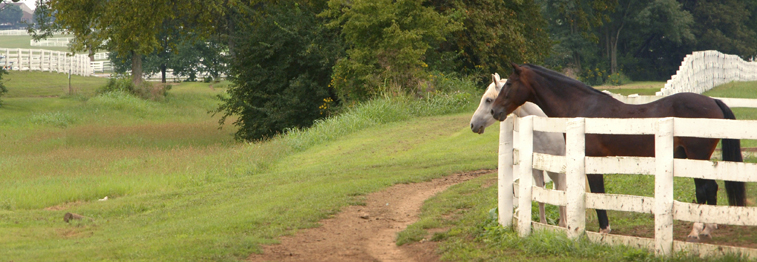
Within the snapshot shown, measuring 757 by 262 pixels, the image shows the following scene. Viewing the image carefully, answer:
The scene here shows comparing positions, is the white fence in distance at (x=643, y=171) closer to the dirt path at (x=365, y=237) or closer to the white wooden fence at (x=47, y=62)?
the dirt path at (x=365, y=237)

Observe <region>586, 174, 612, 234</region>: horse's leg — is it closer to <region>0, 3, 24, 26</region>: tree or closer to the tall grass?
the tall grass

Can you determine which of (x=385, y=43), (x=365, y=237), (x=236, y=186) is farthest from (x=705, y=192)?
(x=385, y=43)

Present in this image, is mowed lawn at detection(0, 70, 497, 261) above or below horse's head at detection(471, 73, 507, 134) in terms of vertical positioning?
below

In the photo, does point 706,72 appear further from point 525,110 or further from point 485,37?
point 525,110

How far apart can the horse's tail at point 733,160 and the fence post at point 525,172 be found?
1917mm

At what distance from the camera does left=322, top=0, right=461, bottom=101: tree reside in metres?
25.2

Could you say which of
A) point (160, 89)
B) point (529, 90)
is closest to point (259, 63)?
point (160, 89)

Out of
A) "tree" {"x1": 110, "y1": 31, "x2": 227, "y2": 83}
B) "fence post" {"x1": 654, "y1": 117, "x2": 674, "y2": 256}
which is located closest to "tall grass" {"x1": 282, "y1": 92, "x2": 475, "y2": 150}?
"fence post" {"x1": 654, "y1": 117, "x2": 674, "y2": 256}

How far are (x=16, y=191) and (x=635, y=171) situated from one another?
12383 mm

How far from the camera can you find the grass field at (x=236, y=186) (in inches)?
311

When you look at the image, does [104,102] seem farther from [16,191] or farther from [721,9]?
[721,9]

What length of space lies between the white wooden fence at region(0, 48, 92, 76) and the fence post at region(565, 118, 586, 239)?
50768 mm

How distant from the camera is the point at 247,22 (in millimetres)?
33219

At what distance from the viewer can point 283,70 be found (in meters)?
28.4
